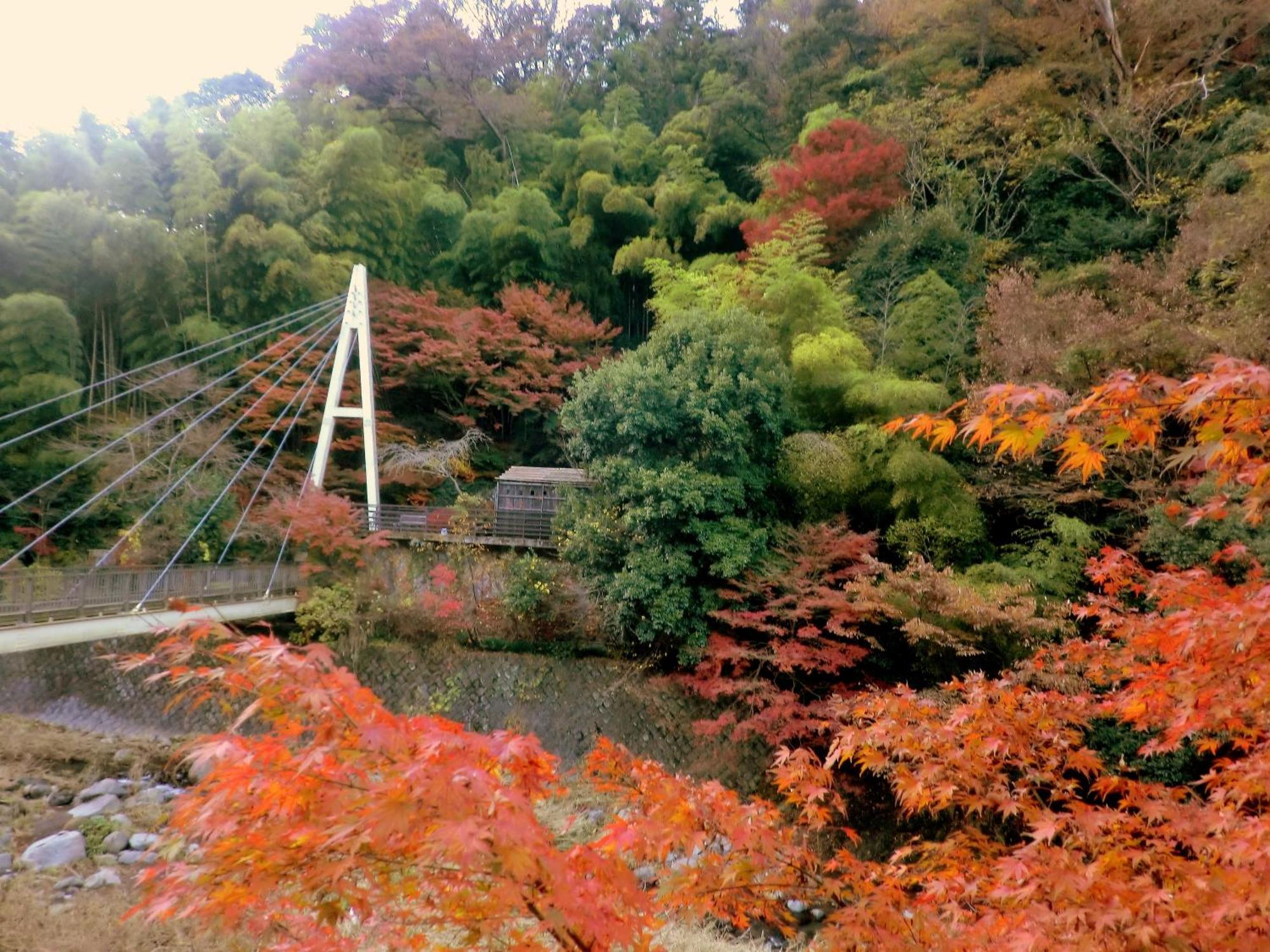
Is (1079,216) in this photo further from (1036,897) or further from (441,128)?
(441,128)

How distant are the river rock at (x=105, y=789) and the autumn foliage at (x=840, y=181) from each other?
1198cm

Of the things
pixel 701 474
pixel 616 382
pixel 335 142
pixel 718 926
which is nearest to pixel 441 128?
Answer: pixel 335 142

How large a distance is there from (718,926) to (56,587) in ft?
24.0

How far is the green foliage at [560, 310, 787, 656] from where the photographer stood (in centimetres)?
816

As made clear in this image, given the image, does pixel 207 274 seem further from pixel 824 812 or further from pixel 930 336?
pixel 824 812

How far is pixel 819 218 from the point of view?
12.4 metres

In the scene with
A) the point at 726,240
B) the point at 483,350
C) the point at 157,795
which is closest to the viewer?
the point at 157,795

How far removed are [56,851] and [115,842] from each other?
15.0 inches

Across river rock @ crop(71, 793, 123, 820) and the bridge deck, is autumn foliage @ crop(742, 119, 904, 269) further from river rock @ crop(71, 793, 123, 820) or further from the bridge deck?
river rock @ crop(71, 793, 123, 820)

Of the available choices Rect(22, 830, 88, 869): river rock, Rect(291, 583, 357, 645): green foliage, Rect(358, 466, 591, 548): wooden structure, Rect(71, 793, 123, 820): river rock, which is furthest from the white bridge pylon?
Rect(22, 830, 88, 869): river rock

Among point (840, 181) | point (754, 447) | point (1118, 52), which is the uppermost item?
point (1118, 52)

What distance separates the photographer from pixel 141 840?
19.3 ft

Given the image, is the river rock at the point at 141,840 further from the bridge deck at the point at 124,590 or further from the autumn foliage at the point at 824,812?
the autumn foliage at the point at 824,812

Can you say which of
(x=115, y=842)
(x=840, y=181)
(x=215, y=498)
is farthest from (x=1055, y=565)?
(x=215, y=498)
